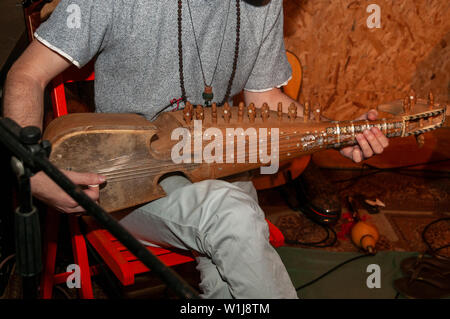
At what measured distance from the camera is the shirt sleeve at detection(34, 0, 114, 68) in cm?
128

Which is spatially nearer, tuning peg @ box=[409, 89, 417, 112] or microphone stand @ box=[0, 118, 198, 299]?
microphone stand @ box=[0, 118, 198, 299]

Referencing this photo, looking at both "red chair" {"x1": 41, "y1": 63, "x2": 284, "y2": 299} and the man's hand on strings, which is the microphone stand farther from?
the man's hand on strings

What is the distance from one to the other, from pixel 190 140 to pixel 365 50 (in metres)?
2.01

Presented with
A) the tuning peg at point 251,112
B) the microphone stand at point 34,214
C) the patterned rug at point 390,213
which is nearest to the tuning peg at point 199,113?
the tuning peg at point 251,112

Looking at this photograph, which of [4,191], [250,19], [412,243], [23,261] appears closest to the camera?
[23,261]

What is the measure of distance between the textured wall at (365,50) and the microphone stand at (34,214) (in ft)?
7.87

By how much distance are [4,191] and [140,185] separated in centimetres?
84

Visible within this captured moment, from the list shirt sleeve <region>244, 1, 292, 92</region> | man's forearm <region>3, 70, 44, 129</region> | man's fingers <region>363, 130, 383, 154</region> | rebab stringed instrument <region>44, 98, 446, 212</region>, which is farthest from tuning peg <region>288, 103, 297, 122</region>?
man's forearm <region>3, 70, 44, 129</region>

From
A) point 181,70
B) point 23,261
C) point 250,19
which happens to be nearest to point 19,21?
point 181,70

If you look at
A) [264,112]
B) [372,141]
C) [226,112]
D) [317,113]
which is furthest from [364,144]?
[226,112]

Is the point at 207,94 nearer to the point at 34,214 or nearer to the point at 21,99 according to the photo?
the point at 21,99

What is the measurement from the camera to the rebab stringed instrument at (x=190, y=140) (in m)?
1.23
